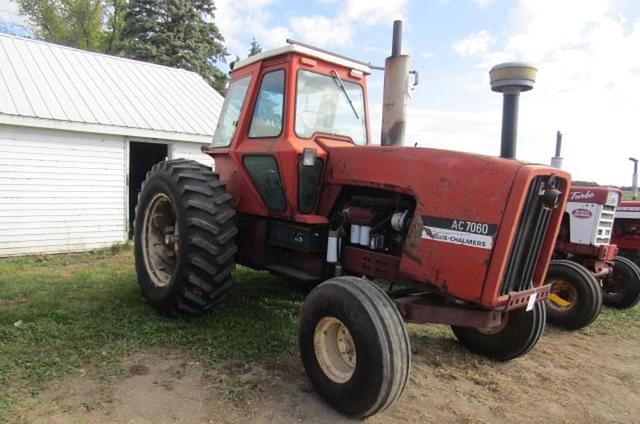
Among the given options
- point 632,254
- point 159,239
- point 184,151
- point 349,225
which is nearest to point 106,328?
point 159,239

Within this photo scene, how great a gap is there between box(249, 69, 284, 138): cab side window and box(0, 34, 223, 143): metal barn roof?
518 cm

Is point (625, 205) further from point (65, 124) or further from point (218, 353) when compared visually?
point (65, 124)

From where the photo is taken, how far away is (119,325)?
14.2 ft

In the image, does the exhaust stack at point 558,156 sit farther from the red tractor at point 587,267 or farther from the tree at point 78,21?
the tree at point 78,21

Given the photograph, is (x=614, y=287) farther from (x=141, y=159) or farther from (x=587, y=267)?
(x=141, y=159)

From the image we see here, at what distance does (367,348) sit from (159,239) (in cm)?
293

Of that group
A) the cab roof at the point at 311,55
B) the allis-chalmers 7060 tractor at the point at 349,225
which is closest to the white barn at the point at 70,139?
the allis-chalmers 7060 tractor at the point at 349,225

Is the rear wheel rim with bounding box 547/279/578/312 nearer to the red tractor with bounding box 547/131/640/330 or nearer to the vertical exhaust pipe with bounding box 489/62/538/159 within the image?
the red tractor with bounding box 547/131/640/330

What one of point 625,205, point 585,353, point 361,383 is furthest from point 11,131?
point 625,205

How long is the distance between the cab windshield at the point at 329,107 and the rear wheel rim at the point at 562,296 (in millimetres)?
2908

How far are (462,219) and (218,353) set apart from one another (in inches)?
88.0

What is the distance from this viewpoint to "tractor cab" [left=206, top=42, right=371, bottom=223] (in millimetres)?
4027

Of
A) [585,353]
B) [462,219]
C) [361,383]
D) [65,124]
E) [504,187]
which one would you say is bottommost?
[585,353]

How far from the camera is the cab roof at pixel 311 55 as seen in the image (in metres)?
4.09
